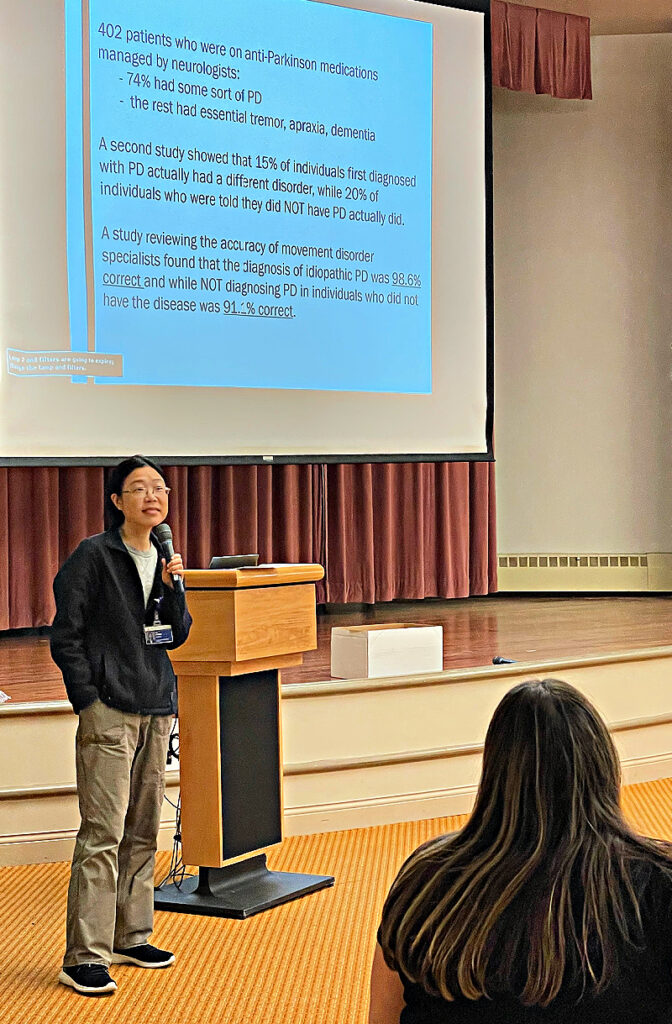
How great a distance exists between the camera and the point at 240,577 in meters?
3.39

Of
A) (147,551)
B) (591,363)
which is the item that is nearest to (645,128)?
(591,363)

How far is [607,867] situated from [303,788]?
302 centimetres

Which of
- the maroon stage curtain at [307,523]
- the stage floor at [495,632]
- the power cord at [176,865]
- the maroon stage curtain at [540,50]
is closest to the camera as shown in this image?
the power cord at [176,865]

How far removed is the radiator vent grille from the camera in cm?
739

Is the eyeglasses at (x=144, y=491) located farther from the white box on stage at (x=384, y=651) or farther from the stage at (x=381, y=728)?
the white box on stage at (x=384, y=651)

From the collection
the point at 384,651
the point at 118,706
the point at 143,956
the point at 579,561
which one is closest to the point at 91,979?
the point at 143,956

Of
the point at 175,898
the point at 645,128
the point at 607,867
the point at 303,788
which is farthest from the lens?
the point at 645,128

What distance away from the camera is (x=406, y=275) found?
215 inches

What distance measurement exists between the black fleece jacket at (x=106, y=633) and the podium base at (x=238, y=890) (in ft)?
2.32

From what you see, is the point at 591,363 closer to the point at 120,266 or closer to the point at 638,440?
the point at 638,440

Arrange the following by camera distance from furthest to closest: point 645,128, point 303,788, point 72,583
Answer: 1. point 645,128
2. point 303,788
3. point 72,583

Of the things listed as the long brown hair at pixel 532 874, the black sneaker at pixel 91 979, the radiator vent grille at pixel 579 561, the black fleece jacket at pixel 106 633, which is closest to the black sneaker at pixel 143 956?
the black sneaker at pixel 91 979

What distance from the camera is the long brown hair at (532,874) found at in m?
1.26

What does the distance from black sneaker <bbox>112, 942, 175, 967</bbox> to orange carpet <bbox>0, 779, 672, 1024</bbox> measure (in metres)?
0.02
